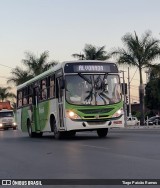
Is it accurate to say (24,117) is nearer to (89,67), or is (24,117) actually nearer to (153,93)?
(89,67)

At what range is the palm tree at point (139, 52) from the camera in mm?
53781

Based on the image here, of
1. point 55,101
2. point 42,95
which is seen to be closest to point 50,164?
point 55,101

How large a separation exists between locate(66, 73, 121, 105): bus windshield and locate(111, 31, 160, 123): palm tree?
3194cm

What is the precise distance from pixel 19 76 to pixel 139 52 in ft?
72.8

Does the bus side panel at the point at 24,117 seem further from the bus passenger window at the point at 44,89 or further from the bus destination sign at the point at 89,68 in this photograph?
the bus destination sign at the point at 89,68

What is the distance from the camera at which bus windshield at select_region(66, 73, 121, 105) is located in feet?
70.3

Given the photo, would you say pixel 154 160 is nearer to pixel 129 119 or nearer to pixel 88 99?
pixel 88 99

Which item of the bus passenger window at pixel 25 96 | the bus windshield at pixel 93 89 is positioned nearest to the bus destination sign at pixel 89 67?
the bus windshield at pixel 93 89

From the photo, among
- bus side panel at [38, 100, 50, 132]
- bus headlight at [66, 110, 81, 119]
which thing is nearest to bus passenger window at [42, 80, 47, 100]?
bus side panel at [38, 100, 50, 132]

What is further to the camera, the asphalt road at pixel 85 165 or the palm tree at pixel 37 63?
the palm tree at pixel 37 63

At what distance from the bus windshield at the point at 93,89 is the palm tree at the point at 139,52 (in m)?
31.9

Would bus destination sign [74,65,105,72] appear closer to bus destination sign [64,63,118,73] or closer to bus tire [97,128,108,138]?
bus destination sign [64,63,118,73]

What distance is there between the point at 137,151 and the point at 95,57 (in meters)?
48.2

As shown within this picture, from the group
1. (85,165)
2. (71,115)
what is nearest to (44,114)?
(71,115)
